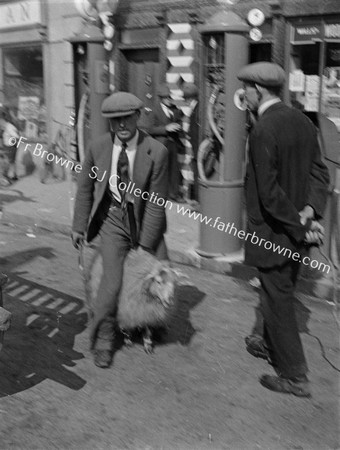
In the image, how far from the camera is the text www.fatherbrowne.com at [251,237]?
12.9ft

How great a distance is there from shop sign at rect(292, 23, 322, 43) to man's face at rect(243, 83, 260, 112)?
13.9 ft

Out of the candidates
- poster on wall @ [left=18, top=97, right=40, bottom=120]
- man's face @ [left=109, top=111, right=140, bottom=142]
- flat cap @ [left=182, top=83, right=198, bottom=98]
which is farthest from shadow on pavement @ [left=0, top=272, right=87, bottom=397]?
poster on wall @ [left=18, top=97, right=40, bottom=120]

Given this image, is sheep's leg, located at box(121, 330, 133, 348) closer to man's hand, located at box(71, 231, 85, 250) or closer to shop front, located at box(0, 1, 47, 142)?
man's hand, located at box(71, 231, 85, 250)

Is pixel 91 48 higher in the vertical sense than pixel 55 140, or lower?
higher

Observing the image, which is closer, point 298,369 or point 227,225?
point 298,369

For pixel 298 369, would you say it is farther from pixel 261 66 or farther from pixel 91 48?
pixel 91 48

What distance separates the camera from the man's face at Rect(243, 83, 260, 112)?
13.1 ft

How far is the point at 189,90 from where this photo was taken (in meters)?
9.12

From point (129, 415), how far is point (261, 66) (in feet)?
7.02

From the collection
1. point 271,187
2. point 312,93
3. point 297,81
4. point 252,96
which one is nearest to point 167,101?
point 297,81

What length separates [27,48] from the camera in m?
13.1

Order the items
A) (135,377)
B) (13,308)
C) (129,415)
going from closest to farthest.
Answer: (129,415) → (135,377) → (13,308)

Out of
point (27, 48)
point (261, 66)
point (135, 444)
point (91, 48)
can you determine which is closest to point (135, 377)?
point (135, 444)

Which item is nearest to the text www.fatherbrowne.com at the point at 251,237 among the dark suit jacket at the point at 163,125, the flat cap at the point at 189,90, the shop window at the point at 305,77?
the dark suit jacket at the point at 163,125
